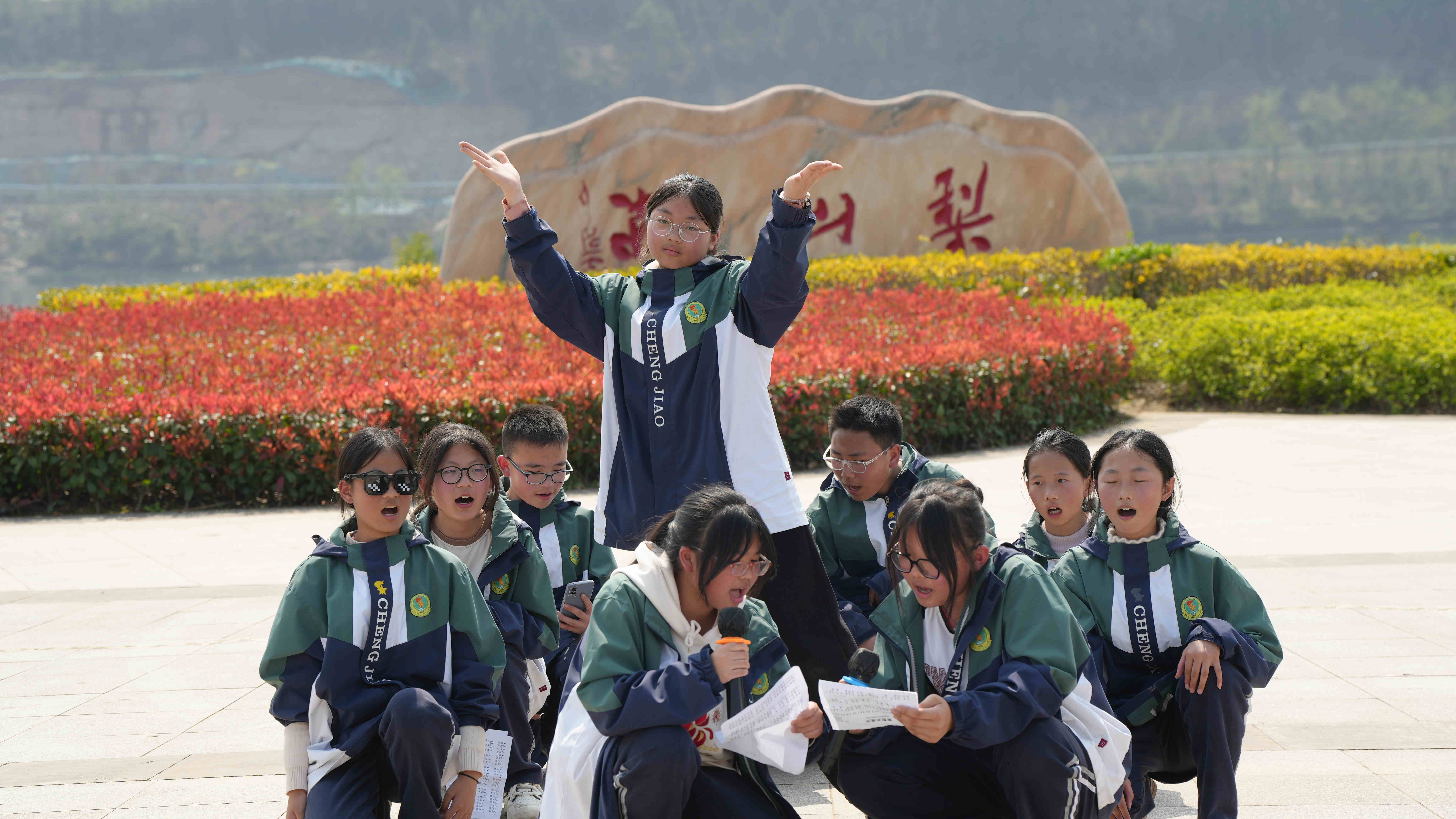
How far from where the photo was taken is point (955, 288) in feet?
31.6

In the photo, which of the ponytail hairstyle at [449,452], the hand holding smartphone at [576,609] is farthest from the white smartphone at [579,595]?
the ponytail hairstyle at [449,452]

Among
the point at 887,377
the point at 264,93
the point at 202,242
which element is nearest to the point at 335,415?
the point at 887,377

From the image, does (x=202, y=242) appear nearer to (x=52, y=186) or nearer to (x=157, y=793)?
(x=52, y=186)

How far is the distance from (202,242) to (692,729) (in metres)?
37.0

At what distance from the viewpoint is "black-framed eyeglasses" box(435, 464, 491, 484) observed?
255 cm

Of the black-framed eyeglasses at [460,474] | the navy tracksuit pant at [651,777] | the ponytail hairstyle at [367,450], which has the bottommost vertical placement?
the navy tracksuit pant at [651,777]

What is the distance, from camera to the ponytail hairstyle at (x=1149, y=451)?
94.0 inches

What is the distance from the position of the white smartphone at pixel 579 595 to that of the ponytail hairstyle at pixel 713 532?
0.55 metres

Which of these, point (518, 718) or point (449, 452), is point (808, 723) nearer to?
point (518, 718)

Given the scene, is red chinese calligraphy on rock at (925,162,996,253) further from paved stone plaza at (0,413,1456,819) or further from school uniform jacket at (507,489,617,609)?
school uniform jacket at (507,489,617,609)

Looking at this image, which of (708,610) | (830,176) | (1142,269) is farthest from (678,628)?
(1142,269)

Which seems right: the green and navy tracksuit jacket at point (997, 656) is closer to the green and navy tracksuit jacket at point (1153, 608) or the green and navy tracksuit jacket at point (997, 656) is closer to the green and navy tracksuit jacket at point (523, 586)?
the green and navy tracksuit jacket at point (1153, 608)

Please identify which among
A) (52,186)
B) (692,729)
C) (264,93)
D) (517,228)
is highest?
(264,93)

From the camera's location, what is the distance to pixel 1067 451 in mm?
2666
